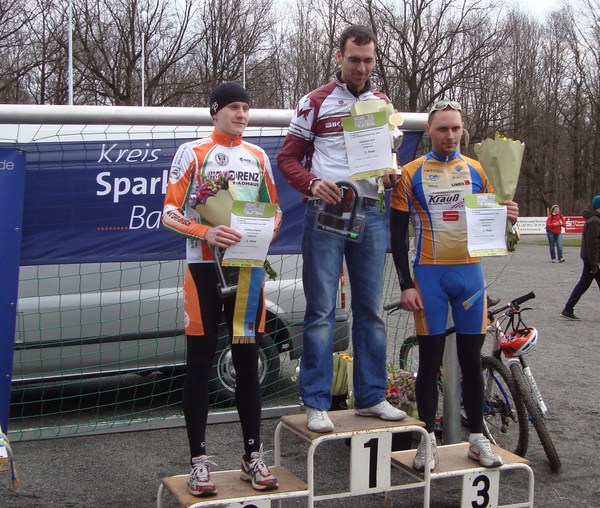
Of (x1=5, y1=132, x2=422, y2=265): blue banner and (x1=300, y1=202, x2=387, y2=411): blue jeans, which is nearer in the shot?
(x1=300, y1=202, x2=387, y2=411): blue jeans

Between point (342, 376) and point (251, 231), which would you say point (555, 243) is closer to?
point (342, 376)

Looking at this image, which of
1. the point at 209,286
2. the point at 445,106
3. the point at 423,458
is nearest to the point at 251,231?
the point at 209,286

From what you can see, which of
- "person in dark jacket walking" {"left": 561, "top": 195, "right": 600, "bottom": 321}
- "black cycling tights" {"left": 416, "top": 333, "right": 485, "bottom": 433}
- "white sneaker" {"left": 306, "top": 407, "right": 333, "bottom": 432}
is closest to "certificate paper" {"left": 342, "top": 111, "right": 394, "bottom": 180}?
"black cycling tights" {"left": 416, "top": 333, "right": 485, "bottom": 433}

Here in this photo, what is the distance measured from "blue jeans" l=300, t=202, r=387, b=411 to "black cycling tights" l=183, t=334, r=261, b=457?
38 centimetres

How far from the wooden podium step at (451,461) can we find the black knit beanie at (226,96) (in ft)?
7.08

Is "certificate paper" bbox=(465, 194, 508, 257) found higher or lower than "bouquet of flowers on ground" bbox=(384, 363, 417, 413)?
higher

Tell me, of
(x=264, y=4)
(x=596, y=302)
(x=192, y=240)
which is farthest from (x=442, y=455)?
(x=264, y=4)

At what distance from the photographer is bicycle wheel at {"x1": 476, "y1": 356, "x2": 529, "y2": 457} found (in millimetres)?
5098

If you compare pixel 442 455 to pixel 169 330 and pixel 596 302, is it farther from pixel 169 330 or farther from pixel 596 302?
pixel 596 302

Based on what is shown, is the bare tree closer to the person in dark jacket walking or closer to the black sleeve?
the person in dark jacket walking

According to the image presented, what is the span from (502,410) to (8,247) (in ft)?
11.6

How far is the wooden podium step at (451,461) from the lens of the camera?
4.12m

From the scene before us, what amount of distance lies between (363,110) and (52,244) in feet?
9.04

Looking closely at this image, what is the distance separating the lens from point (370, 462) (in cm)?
401
